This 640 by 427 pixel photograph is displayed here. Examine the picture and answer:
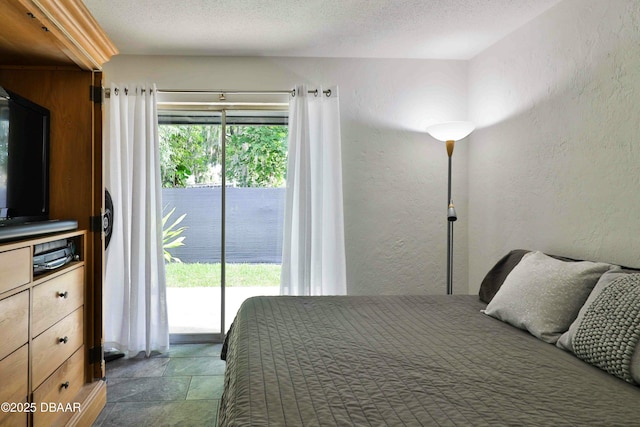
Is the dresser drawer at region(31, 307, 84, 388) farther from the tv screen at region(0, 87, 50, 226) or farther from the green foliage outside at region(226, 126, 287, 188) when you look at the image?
the green foliage outside at region(226, 126, 287, 188)

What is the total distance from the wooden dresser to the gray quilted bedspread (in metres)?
0.87

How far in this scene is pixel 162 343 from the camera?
3422 millimetres

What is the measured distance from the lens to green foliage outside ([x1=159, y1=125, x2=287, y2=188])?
3703 mm

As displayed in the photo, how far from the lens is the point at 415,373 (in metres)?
1.40

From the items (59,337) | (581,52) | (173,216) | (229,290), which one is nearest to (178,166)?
(173,216)

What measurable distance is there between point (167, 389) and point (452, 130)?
8.96 feet

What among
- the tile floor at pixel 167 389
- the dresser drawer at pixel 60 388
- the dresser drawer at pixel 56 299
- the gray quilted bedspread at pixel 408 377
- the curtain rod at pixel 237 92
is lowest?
the tile floor at pixel 167 389

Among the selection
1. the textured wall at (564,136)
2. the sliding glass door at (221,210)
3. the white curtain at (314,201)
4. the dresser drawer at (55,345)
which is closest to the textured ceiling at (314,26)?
the textured wall at (564,136)

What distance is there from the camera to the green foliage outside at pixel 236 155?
12.1 feet

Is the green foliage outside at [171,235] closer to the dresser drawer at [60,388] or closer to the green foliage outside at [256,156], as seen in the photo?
the green foliage outside at [256,156]

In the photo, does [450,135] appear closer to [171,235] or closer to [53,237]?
[171,235]

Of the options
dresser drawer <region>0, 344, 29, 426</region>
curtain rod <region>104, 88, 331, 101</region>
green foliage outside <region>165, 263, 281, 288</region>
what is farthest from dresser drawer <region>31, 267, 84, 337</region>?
curtain rod <region>104, 88, 331, 101</region>

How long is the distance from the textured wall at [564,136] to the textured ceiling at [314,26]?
293 millimetres

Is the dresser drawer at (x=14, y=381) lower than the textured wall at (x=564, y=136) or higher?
lower
